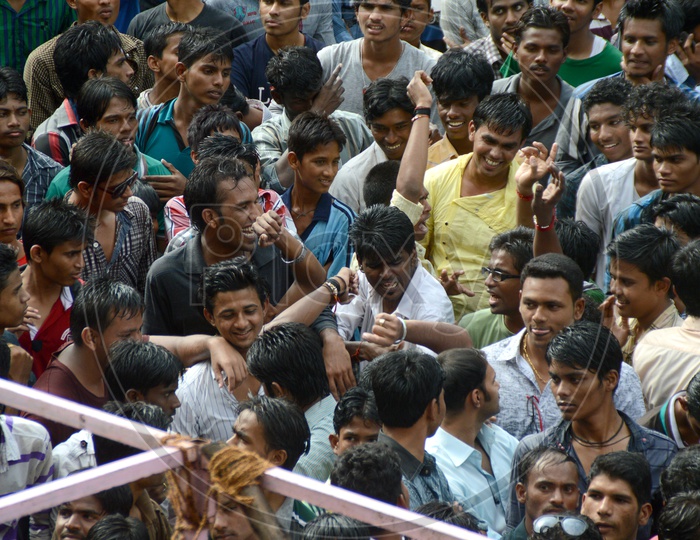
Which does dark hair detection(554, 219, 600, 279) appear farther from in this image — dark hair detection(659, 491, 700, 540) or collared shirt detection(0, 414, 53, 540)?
collared shirt detection(0, 414, 53, 540)

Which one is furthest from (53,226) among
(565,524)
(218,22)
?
(218,22)

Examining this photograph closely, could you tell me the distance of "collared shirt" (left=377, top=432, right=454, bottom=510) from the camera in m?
3.56

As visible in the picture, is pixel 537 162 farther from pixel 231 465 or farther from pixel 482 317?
pixel 231 465

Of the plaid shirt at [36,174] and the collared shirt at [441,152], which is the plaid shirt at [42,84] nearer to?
the plaid shirt at [36,174]

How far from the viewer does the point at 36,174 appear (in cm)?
547

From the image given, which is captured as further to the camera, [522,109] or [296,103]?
[296,103]

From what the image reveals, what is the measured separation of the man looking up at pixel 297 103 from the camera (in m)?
5.80

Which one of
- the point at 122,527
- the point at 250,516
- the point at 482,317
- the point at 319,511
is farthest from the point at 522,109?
the point at 250,516

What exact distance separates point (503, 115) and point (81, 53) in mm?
2370

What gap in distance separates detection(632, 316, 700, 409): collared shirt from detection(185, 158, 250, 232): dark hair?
1.88m

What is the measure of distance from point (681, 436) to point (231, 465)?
92.6 inches

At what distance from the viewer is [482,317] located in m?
4.90

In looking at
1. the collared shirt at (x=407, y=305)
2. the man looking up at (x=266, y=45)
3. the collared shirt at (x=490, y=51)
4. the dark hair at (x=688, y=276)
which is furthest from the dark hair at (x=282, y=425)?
the collared shirt at (x=490, y=51)

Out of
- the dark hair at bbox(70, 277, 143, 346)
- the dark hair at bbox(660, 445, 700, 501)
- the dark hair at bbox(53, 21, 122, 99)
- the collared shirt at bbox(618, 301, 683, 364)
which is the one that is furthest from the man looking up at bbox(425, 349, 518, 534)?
the dark hair at bbox(53, 21, 122, 99)
